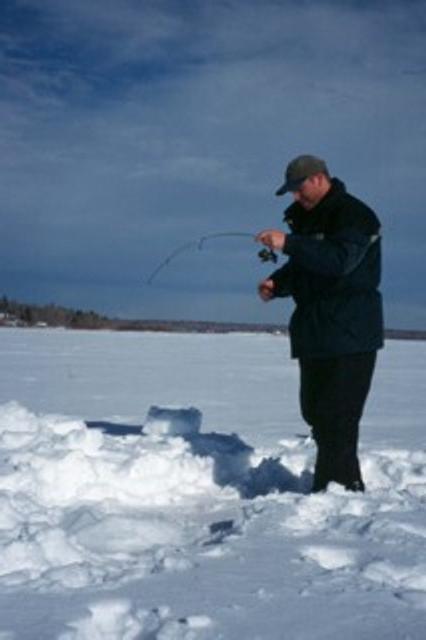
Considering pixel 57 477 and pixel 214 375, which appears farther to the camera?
pixel 214 375

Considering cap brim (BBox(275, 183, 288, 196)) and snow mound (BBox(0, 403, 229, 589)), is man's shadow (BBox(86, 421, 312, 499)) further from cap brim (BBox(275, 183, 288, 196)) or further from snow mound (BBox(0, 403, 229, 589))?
cap brim (BBox(275, 183, 288, 196))

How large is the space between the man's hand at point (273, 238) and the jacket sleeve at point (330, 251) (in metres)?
0.03

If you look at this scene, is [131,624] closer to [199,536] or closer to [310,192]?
[199,536]

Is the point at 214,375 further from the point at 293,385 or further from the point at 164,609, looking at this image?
the point at 164,609

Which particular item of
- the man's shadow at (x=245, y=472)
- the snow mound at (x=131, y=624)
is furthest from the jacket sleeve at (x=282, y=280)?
the snow mound at (x=131, y=624)

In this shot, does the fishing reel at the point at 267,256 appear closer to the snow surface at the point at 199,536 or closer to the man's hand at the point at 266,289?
the man's hand at the point at 266,289

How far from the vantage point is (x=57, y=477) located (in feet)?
14.4

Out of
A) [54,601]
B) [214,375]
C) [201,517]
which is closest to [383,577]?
[54,601]

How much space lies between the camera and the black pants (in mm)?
3996

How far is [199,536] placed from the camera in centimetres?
352

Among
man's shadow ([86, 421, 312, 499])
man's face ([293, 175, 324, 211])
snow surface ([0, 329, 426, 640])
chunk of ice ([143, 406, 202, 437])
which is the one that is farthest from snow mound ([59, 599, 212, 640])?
chunk of ice ([143, 406, 202, 437])

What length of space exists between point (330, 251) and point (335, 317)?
1.26 ft

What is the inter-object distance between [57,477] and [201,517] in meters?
0.95

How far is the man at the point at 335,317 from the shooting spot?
12.9 feet
